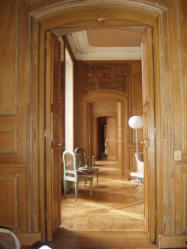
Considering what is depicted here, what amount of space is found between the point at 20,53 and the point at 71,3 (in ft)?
3.16

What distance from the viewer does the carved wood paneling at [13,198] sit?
317 cm

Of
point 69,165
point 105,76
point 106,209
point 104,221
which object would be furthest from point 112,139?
point 104,221

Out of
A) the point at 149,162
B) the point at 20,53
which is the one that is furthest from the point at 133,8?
the point at 149,162

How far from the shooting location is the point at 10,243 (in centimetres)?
160

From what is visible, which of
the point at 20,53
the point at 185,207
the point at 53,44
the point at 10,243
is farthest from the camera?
the point at 53,44

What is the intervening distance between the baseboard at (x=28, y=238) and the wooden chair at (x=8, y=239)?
5.52 feet

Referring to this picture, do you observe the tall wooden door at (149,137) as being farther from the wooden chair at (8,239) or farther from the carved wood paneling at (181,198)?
the wooden chair at (8,239)

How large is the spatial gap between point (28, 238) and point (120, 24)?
314 centimetres

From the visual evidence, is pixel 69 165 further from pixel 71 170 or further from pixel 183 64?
pixel 183 64

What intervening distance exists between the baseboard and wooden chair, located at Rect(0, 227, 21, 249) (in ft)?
5.52

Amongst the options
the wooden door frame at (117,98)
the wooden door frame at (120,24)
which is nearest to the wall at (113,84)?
the wooden door frame at (117,98)

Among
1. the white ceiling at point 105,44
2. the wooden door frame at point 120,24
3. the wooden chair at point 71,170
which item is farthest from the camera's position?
the white ceiling at point 105,44

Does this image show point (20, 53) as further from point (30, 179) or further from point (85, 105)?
point (85, 105)

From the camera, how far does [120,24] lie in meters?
3.45
